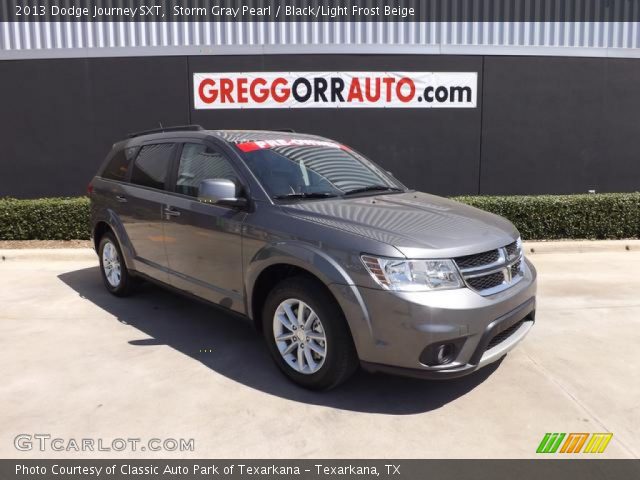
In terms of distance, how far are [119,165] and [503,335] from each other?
4.35 meters

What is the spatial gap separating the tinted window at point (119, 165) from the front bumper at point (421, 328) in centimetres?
347

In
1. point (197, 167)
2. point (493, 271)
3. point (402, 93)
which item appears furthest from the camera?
point (402, 93)

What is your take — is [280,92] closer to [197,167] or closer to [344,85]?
[344,85]

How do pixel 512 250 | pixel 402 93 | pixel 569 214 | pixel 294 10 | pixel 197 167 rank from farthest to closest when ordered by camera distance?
pixel 402 93 < pixel 294 10 < pixel 569 214 < pixel 197 167 < pixel 512 250

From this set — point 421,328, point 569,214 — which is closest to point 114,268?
point 421,328

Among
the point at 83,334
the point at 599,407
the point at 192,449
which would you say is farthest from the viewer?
the point at 83,334

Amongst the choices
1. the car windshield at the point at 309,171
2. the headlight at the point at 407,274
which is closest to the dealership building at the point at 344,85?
the car windshield at the point at 309,171

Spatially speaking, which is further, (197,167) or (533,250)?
(533,250)

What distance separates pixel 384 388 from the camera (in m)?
3.71

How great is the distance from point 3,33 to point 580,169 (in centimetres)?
1129

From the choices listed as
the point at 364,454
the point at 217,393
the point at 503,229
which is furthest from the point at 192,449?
the point at 503,229

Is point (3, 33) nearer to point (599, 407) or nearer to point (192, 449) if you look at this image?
point (192, 449)

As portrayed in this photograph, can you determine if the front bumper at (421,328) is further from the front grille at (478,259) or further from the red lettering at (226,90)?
the red lettering at (226,90)

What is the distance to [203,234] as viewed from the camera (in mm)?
4301
